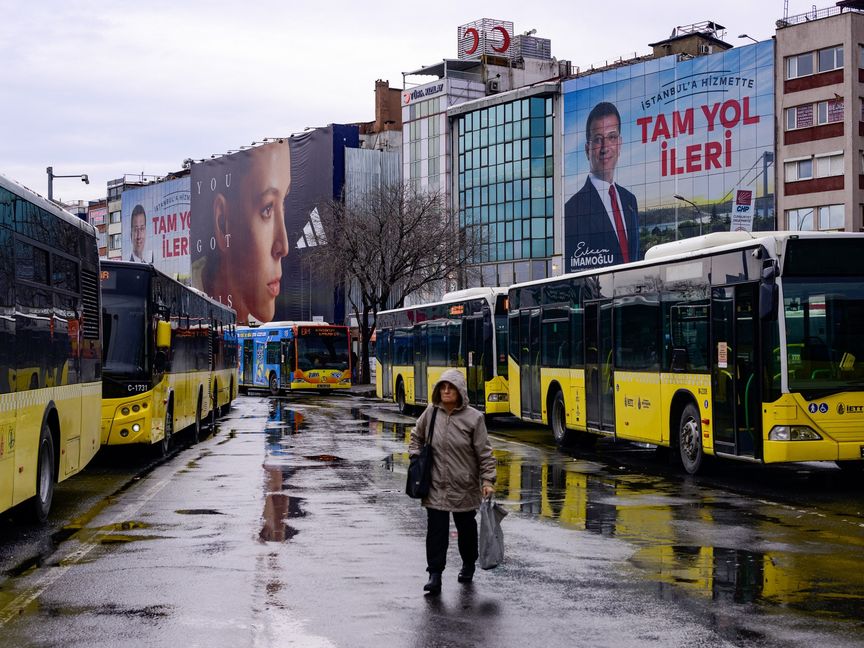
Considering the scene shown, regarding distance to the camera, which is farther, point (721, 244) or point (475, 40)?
point (475, 40)

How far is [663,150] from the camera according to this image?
262ft

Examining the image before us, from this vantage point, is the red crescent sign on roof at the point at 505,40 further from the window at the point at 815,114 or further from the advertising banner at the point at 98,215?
the advertising banner at the point at 98,215

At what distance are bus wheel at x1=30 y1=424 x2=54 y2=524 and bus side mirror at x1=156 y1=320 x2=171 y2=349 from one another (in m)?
7.09

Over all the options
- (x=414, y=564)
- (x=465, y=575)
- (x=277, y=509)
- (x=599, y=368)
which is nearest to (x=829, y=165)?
(x=599, y=368)

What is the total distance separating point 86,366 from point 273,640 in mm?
7834

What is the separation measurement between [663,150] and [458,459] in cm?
7338

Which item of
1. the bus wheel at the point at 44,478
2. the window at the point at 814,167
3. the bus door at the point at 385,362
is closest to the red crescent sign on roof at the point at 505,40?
the window at the point at 814,167

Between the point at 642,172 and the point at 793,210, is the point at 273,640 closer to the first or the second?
the point at 793,210

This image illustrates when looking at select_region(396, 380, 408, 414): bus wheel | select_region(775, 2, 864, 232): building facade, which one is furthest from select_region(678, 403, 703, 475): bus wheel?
select_region(775, 2, 864, 232): building facade

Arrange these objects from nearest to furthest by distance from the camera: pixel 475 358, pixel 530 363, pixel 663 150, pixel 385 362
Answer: pixel 530 363, pixel 475 358, pixel 385 362, pixel 663 150

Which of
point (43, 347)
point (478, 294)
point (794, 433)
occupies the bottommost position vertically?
point (794, 433)

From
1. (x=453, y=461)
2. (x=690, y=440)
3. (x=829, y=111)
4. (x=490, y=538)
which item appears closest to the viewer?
(x=453, y=461)

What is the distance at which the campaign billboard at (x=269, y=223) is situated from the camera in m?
109

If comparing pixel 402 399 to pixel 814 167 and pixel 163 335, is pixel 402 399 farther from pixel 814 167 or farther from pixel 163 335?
pixel 814 167
